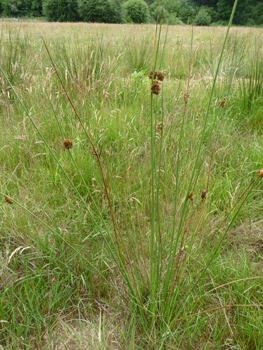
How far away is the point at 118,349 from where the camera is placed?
784 millimetres

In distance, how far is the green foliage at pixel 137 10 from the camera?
26.5 metres

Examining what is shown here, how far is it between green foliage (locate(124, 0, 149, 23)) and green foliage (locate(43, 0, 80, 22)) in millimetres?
6168

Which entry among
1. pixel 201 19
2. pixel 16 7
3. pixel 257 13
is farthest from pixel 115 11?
pixel 201 19

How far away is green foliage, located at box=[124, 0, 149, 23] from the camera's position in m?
26.5

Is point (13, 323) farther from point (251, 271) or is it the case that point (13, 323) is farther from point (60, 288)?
point (251, 271)

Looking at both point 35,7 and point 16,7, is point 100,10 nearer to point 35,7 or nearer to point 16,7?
point 35,7

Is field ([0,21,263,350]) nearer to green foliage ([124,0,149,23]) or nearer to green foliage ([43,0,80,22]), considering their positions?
green foliage ([43,0,80,22])

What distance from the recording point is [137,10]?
2627 centimetres

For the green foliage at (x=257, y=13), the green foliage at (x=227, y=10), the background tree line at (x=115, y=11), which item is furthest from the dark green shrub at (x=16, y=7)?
the green foliage at (x=257, y=13)

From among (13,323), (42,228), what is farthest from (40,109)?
(13,323)

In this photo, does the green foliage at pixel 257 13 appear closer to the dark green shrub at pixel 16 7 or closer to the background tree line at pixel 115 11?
the background tree line at pixel 115 11

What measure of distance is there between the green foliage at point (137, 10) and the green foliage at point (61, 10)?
6.17 metres

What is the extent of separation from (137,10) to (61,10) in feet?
27.3

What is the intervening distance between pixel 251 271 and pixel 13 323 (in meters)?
0.93
